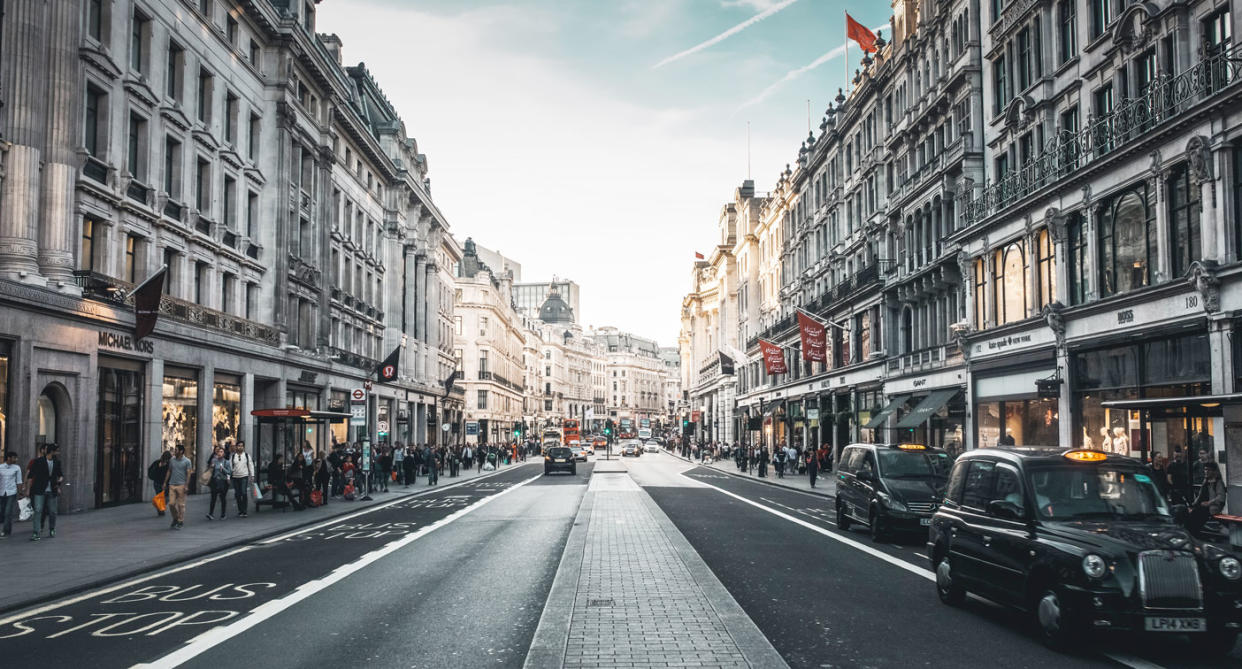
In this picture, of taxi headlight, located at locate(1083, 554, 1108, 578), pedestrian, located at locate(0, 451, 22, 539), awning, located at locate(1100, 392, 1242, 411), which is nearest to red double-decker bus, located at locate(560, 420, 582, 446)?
pedestrian, located at locate(0, 451, 22, 539)

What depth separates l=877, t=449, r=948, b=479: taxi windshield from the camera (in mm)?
18759

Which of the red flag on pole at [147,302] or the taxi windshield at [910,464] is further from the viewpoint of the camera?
the red flag on pole at [147,302]

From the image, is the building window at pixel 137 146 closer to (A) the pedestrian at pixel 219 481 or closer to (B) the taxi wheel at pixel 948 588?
(A) the pedestrian at pixel 219 481

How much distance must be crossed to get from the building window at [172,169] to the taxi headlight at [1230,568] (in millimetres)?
30704

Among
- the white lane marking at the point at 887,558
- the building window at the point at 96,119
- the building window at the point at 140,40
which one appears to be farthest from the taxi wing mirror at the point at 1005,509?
the building window at the point at 140,40

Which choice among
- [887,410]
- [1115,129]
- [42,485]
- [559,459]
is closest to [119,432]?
[42,485]

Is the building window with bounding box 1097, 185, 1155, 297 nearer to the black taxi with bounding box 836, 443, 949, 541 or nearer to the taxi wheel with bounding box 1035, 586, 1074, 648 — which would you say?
the black taxi with bounding box 836, 443, 949, 541

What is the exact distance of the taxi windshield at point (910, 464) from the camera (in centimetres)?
1876

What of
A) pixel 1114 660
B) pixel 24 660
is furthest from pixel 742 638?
pixel 24 660

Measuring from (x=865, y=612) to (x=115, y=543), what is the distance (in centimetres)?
A: 1427

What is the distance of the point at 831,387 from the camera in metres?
55.8

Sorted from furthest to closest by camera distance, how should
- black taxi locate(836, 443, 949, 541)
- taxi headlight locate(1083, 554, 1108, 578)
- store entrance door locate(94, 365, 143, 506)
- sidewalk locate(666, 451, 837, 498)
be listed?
sidewalk locate(666, 451, 837, 498), store entrance door locate(94, 365, 143, 506), black taxi locate(836, 443, 949, 541), taxi headlight locate(1083, 554, 1108, 578)

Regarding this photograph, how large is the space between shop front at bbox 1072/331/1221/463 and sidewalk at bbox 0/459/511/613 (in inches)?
734

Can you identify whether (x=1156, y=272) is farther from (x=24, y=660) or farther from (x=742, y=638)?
(x=24, y=660)
